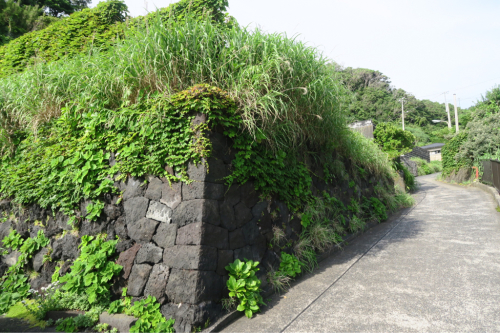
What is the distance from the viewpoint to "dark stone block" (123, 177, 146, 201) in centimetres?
320

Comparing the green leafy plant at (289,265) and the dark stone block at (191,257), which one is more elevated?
the dark stone block at (191,257)

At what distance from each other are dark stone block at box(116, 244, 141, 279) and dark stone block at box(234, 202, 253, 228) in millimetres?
1089

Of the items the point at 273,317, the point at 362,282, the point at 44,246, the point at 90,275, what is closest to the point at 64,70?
the point at 44,246

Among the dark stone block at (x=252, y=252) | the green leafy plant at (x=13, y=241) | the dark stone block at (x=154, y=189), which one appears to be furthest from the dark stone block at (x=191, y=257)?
the green leafy plant at (x=13, y=241)

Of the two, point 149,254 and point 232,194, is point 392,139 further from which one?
point 149,254

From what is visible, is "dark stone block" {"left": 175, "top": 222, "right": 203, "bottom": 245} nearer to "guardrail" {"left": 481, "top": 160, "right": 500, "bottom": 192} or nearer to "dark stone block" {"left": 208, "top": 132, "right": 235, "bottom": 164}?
"dark stone block" {"left": 208, "top": 132, "right": 235, "bottom": 164}

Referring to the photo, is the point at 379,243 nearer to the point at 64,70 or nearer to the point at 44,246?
the point at 44,246

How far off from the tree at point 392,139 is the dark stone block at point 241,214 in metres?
10.1

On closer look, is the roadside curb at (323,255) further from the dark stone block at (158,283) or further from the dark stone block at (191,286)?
the dark stone block at (158,283)

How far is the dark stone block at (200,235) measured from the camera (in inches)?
109

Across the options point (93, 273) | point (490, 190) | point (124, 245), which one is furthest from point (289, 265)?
point (490, 190)

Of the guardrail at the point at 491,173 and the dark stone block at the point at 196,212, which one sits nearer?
the dark stone block at the point at 196,212

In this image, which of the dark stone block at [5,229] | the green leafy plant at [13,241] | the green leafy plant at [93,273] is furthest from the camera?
the dark stone block at [5,229]

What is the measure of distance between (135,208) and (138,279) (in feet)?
2.45
